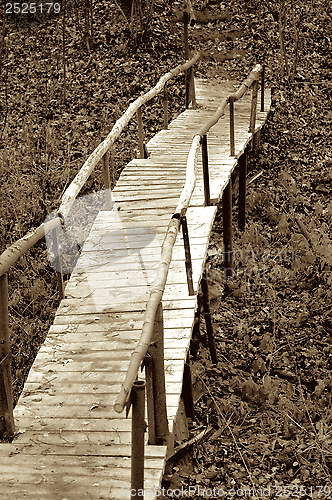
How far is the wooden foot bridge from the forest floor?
89 centimetres

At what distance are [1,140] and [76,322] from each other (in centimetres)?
902

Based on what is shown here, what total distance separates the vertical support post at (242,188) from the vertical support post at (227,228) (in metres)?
1.40

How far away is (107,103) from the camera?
14.0m

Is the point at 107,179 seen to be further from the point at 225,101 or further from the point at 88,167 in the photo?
the point at 225,101

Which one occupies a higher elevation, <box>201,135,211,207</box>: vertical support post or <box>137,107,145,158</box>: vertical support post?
<box>137,107,145,158</box>: vertical support post

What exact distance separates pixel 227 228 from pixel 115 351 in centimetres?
470

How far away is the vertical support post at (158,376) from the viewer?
3428 mm

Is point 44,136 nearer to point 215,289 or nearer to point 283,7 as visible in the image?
point 215,289

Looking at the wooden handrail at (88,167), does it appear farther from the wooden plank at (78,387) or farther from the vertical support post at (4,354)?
the vertical support post at (4,354)

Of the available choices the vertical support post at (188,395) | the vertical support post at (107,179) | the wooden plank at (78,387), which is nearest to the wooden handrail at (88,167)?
the vertical support post at (107,179)

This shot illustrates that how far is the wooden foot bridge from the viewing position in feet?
11.2

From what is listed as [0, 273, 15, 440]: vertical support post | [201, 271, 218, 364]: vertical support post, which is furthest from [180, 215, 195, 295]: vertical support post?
[0, 273, 15, 440]: vertical support post
